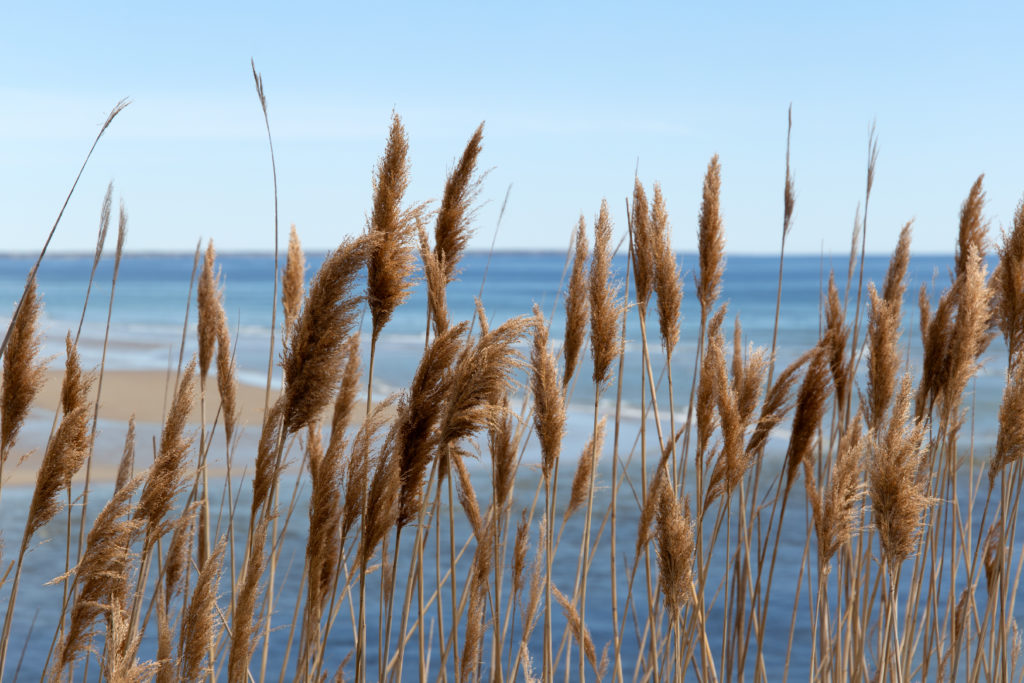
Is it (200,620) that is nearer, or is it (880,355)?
(200,620)

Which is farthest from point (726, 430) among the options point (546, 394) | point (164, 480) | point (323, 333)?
point (164, 480)

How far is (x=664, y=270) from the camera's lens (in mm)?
2383

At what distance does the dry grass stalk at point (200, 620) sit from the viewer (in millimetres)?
1726

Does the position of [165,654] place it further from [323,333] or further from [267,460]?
[323,333]

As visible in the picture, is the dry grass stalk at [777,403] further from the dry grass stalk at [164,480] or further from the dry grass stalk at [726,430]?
the dry grass stalk at [164,480]

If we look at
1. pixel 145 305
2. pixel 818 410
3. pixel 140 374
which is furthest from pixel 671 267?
pixel 145 305

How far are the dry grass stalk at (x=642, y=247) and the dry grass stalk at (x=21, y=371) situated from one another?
54.0 inches

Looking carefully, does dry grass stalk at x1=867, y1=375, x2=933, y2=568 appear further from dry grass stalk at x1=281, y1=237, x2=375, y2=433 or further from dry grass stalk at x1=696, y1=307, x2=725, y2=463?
dry grass stalk at x1=281, y1=237, x2=375, y2=433

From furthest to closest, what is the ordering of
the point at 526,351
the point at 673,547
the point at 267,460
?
the point at 526,351 < the point at 673,547 < the point at 267,460

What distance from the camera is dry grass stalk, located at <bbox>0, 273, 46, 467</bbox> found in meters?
1.98

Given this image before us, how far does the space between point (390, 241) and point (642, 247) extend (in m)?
0.77

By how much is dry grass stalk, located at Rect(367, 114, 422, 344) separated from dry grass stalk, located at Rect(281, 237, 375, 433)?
0.14 metres

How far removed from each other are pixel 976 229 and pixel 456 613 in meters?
1.84

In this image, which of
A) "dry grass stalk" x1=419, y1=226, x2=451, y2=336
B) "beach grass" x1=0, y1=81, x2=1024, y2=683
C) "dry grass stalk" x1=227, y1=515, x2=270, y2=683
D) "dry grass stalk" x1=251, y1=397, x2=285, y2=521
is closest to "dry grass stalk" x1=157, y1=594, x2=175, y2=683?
"beach grass" x1=0, y1=81, x2=1024, y2=683
